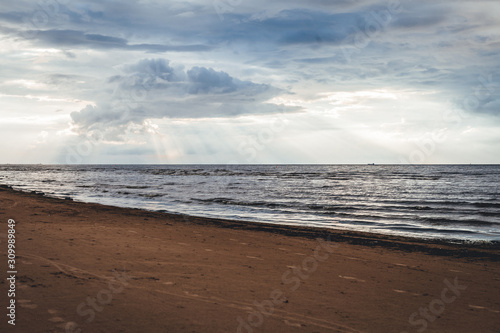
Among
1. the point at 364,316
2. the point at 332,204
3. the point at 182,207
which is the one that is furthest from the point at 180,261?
the point at 332,204

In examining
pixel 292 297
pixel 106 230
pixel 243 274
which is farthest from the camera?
pixel 106 230

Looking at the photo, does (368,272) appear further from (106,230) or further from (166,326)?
(106,230)

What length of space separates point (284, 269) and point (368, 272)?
7.33ft

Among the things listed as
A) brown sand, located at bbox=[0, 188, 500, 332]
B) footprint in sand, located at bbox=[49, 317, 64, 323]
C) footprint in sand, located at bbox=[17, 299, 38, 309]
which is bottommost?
brown sand, located at bbox=[0, 188, 500, 332]

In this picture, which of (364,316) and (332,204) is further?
(332,204)

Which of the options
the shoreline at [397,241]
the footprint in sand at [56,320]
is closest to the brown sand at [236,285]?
the footprint in sand at [56,320]

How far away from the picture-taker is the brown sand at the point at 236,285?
5.65 m

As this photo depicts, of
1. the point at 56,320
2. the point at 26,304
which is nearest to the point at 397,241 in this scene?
the point at 56,320

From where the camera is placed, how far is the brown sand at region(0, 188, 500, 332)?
565 cm

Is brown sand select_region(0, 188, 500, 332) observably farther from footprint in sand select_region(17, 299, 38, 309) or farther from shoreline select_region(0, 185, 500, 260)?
shoreline select_region(0, 185, 500, 260)

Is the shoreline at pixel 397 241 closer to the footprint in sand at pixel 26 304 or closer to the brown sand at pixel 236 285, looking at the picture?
the brown sand at pixel 236 285

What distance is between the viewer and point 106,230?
13.5 meters

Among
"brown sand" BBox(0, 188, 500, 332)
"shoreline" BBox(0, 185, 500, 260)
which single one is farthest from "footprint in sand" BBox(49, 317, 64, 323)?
"shoreline" BBox(0, 185, 500, 260)

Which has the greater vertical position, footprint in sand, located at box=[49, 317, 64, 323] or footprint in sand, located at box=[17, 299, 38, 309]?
footprint in sand, located at box=[17, 299, 38, 309]
